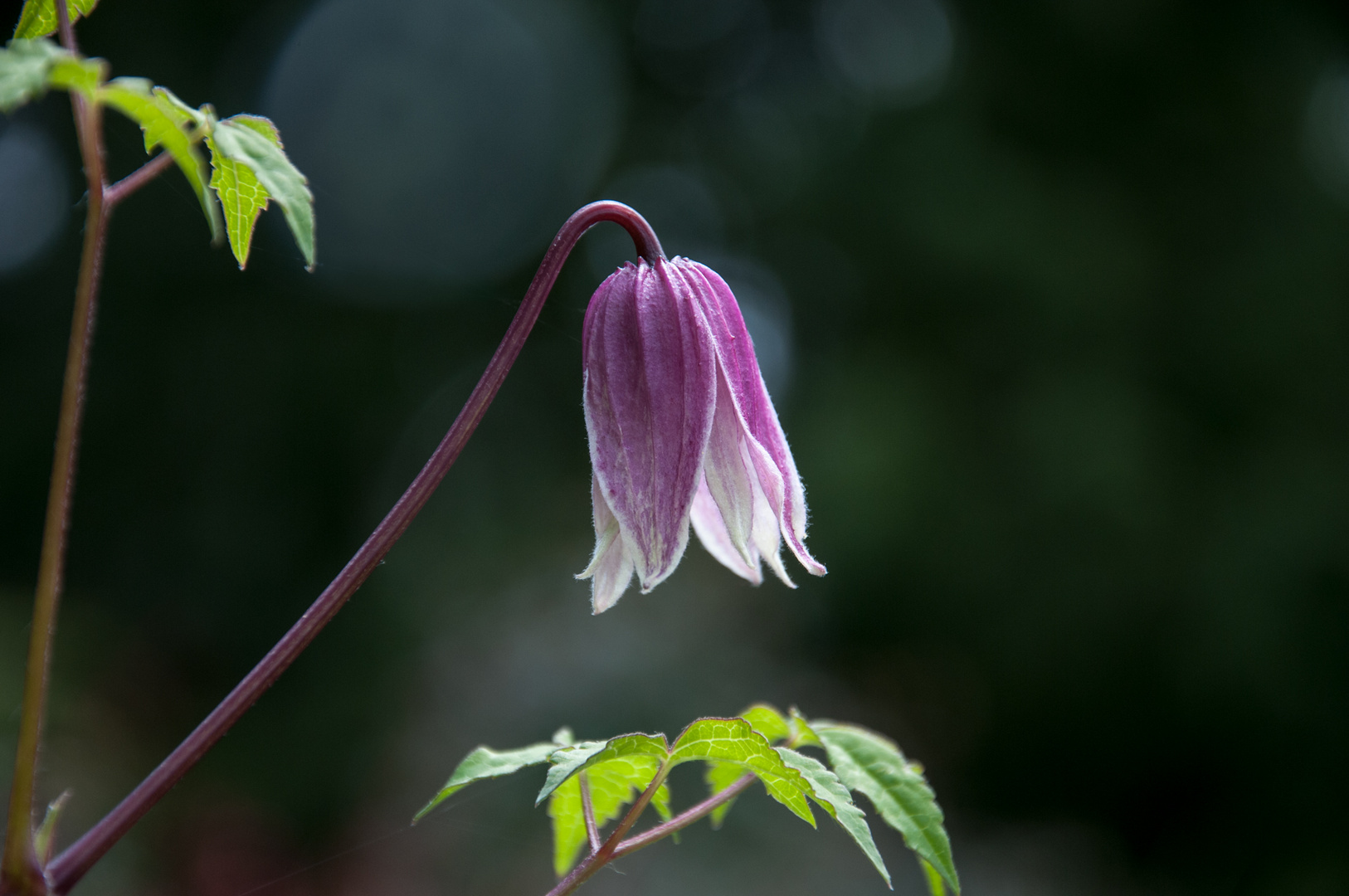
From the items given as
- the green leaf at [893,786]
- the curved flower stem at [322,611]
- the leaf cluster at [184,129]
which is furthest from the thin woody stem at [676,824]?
the leaf cluster at [184,129]

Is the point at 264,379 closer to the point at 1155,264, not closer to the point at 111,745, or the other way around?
the point at 111,745

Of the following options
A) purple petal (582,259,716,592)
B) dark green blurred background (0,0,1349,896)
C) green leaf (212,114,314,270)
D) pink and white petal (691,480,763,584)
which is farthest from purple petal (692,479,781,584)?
dark green blurred background (0,0,1349,896)

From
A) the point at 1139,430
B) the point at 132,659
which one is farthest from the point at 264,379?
the point at 1139,430

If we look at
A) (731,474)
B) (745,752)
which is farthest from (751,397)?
(745,752)

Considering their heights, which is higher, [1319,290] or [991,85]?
[991,85]

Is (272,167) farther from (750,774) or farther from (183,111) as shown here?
(750,774)
